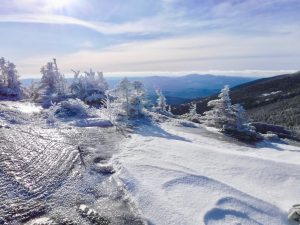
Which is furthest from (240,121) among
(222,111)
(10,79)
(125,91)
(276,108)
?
(276,108)

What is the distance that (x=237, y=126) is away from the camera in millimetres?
43156

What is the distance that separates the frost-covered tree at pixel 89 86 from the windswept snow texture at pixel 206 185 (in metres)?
39.8

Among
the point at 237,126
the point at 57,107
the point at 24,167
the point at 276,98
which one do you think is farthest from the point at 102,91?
the point at 276,98

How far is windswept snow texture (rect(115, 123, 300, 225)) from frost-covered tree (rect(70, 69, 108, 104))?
39.8m

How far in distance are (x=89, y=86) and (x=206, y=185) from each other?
55720 mm

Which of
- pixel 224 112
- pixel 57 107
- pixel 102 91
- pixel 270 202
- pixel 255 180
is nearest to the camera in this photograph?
pixel 270 202

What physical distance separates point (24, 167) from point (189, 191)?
11.0 m

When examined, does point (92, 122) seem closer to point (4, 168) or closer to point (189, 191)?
point (4, 168)

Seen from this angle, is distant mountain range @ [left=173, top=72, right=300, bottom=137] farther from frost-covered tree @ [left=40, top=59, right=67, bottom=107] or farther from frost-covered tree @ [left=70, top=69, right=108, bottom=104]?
frost-covered tree @ [left=40, top=59, right=67, bottom=107]

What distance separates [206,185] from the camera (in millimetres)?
19484

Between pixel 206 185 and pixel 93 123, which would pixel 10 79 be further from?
pixel 206 185

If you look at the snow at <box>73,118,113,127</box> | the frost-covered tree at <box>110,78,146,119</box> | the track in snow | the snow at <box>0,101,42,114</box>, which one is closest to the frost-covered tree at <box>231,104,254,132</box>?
the frost-covered tree at <box>110,78,146,119</box>

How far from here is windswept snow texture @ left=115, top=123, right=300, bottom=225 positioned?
1636 centimetres

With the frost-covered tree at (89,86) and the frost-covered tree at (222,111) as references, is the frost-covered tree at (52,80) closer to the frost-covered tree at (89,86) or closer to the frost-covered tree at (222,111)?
the frost-covered tree at (89,86)
